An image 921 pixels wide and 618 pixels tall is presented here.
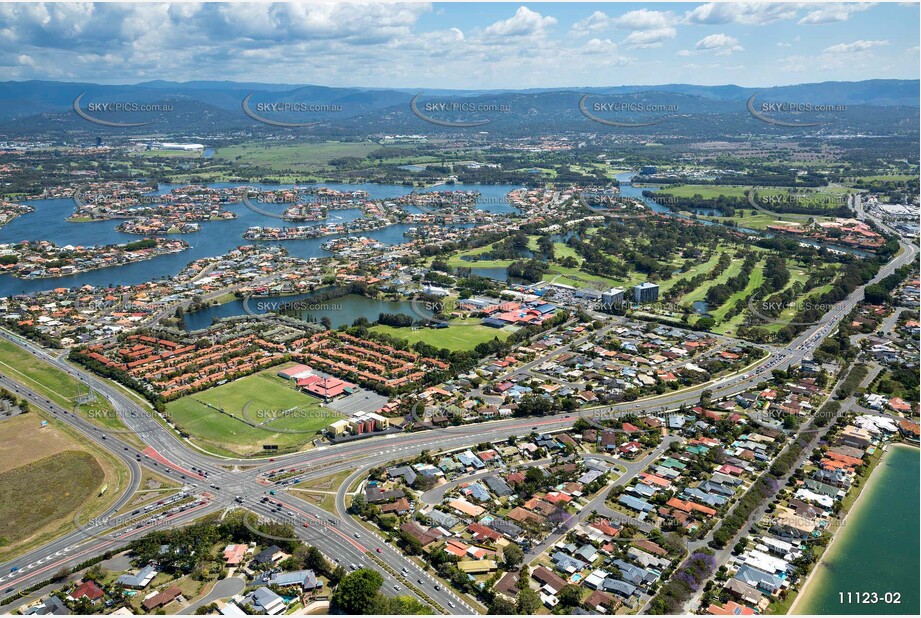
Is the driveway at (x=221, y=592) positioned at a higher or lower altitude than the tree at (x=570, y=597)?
lower

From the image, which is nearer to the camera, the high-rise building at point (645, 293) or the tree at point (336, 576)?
the tree at point (336, 576)

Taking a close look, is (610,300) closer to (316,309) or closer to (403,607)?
(316,309)

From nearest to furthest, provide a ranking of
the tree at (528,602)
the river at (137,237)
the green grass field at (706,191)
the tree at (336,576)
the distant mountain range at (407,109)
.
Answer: the tree at (528,602)
the tree at (336,576)
the river at (137,237)
the green grass field at (706,191)
the distant mountain range at (407,109)

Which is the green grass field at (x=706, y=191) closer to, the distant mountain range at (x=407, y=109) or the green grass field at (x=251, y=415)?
the green grass field at (x=251, y=415)

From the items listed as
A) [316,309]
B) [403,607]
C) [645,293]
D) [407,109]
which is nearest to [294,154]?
[407,109]

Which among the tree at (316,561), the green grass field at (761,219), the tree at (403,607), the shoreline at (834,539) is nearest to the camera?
the tree at (403,607)

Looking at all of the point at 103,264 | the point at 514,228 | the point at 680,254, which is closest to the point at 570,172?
the point at 514,228

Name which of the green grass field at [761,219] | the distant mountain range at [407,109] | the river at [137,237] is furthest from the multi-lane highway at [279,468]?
the distant mountain range at [407,109]
